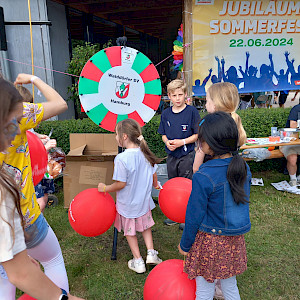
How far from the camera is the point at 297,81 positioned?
601 cm

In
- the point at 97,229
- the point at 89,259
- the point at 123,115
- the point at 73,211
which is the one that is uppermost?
the point at 123,115

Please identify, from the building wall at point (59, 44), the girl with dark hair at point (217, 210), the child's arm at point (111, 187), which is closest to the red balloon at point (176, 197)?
→ the child's arm at point (111, 187)

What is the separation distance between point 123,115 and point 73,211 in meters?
1.02

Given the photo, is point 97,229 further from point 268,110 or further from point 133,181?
point 268,110

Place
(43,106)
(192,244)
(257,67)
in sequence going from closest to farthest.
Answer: (43,106) < (192,244) < (257,67)

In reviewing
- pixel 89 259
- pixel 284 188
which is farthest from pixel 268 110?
pixel 89 259

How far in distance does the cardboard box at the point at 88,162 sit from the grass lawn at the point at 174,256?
0.50 metres

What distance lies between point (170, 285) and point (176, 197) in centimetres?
75

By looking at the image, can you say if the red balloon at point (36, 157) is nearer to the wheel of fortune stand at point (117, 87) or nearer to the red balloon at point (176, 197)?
the wheel of fortune stand at point (117, 87)

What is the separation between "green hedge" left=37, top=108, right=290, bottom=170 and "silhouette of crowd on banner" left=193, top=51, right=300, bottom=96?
0.86 meters

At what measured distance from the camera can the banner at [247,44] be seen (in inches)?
215

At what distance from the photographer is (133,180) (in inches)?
94.3

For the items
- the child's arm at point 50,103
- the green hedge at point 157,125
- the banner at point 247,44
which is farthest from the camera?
the banner at point 247,44

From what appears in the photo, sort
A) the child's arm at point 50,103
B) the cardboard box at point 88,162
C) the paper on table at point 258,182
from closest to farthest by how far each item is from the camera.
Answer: the child's arm at point 50,103, the cardboard box at point 88,162, the paper on table at point 258,182
